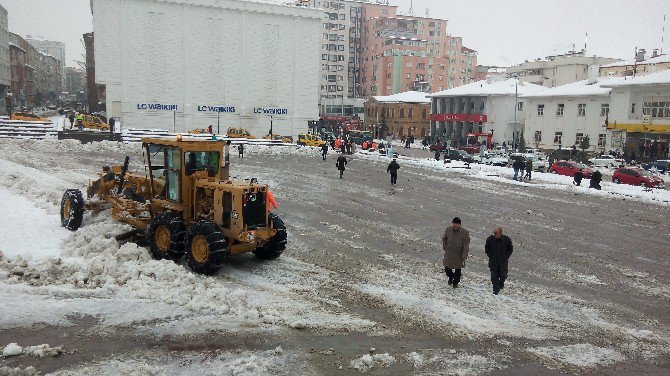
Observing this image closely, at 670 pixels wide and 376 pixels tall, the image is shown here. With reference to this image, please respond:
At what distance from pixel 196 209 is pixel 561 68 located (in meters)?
79.0

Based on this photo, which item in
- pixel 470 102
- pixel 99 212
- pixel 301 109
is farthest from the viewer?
pixel 470 102

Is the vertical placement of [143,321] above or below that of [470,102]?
below

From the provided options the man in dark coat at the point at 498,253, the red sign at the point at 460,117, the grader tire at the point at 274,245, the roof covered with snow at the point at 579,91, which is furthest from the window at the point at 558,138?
the grader tire at the point at 274,245

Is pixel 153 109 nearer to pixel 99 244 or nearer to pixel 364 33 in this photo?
pixel 99 244

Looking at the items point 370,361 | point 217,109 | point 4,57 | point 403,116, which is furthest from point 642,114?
point 4,57

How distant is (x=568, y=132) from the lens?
177 ft

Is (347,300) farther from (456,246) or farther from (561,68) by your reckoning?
(561,68)

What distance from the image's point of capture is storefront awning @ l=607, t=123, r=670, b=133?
143 feet

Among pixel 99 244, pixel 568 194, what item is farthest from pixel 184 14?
pixel 99 244

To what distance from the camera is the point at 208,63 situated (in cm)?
5397

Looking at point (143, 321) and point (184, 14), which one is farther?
point (184, 14)

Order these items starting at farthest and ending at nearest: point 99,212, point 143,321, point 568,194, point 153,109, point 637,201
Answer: point 153,109 → point 568,194 → point 637,201 → point 99,212 → point 143,321

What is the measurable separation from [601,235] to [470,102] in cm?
5414

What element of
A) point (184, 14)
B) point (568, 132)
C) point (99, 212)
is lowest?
point (99, 212)
